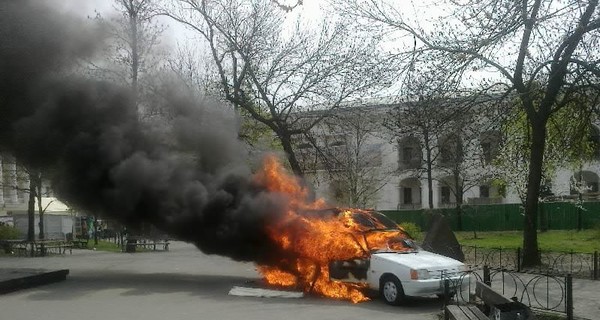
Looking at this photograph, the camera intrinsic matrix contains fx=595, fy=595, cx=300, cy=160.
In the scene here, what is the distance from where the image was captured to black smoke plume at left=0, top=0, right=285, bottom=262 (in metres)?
13.7

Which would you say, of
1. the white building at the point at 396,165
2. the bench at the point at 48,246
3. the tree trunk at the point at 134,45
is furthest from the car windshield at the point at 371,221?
the bench at the point at 48,246

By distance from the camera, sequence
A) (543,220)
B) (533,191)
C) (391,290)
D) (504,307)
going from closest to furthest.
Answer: (504,307), (391,290), (533,191), (543,220)

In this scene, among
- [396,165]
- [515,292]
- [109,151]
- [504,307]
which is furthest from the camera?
[396,165]

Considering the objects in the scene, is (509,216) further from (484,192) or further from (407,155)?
(484,192)

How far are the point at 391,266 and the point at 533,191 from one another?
7.98 metres

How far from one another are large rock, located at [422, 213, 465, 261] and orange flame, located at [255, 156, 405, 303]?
20.2 feet

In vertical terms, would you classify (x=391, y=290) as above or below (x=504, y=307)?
below

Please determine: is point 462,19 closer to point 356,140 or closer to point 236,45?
point 236,45

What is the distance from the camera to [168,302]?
11727 millimetres

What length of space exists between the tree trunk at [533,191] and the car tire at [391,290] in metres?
7.15

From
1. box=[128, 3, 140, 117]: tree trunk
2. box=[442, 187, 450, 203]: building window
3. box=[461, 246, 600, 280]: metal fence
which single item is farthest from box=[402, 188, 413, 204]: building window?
box=[128, 3, 140, 117]: tree trunk

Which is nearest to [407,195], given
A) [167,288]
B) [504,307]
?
[167,288]

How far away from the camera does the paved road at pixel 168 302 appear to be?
10.2 meters

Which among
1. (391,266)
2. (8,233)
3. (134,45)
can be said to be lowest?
(8,233)
